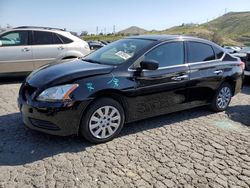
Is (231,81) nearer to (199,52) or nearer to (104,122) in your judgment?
(199,52)

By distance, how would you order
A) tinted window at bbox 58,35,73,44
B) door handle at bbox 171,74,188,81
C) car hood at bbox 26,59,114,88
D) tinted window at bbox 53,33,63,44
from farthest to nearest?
tinted window at bbox 58,35,73,44
tinted window at bbox 53,33,63,44
door handle at bbox 171,74,188,81
car hood at bbox 26,59,114,88

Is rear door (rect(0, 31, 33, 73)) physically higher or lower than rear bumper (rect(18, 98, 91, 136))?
higher

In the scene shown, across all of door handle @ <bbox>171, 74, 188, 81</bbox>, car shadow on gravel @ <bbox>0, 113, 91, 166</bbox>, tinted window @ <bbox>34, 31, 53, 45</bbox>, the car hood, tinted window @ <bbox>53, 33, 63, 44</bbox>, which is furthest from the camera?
tinted window @ <bbox>53, 33, 63, 44</bbox>

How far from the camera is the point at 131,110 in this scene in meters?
4.52

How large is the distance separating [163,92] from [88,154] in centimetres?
173

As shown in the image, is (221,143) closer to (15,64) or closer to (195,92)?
(195,92)

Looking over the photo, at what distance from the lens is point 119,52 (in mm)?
4934

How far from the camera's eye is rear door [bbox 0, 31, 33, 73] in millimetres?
8055

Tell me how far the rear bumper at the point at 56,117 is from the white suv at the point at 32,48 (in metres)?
4.37

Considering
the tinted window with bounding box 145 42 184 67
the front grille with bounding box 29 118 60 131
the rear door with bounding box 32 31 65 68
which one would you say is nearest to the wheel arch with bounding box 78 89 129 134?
the front grille with bounding box 29 118 60 131

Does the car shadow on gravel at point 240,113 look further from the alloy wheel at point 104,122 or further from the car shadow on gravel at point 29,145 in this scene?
the car shadow on gravel at point 29,145

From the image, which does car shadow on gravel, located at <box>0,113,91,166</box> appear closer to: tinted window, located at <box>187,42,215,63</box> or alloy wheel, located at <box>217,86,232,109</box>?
tinted window, located at <box>187,42,215,63</box>

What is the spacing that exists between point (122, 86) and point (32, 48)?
197 inches

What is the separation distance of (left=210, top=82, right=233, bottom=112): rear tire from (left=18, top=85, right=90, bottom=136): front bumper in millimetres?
3064
